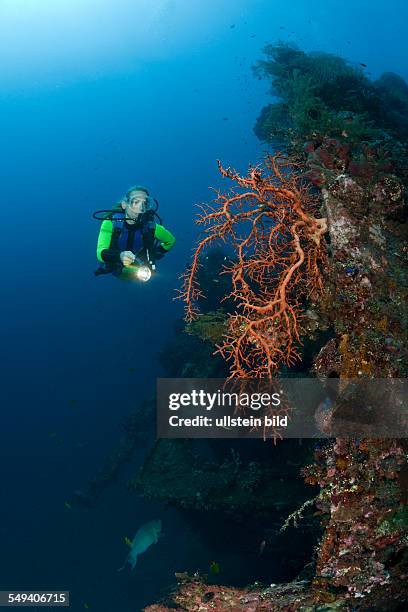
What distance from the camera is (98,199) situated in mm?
92312

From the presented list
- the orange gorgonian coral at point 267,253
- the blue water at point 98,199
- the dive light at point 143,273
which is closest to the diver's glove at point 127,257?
the dive light at point 143,273

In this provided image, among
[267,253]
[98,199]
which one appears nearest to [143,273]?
[267,253]

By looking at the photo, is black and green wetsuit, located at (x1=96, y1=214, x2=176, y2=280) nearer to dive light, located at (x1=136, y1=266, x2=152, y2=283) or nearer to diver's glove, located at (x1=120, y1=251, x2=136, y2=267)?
dive light, located at (x1=136, y1=266, x2=152, y2=283)

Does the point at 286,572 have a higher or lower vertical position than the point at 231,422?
lower

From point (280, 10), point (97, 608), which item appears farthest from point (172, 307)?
point (280, 10)

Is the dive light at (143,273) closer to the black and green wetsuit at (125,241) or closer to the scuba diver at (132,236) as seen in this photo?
the scuba diver at (132,236)

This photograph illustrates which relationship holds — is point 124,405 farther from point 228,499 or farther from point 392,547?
point 392,547

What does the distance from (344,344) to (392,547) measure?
1.77 meters

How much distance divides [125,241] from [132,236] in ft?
0.63

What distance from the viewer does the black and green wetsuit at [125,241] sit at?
6.40 metres

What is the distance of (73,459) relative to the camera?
73.8ft

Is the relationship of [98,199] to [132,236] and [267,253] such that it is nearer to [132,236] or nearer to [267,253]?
[132,236]

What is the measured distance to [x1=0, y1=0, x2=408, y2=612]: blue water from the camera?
17.0 metres

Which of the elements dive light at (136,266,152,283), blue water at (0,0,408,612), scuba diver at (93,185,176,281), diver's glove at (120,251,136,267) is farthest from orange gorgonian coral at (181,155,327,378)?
blue water at (0,0,408,612)
